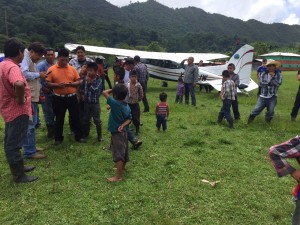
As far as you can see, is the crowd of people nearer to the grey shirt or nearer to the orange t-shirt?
the orange t-shirt

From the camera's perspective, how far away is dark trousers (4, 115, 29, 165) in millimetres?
4141

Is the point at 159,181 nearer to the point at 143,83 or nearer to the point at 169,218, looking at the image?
the point at 169,218

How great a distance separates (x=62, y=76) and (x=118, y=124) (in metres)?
1.90

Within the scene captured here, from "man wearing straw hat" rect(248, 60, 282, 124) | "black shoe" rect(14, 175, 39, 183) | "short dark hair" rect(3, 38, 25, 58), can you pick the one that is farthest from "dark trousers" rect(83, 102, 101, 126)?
"man wearing straw hat" rect(248, 60, 282, 124)

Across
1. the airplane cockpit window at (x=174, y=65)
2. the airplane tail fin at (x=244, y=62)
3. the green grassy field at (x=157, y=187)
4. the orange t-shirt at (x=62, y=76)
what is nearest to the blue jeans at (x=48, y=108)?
the green grassy field at (x=157, y=187)

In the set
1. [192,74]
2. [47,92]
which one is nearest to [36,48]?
[47,92]

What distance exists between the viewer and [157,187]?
429cm

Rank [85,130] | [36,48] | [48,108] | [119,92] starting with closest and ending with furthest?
[119,92] < [36,48] < [48,108] < [85,130]

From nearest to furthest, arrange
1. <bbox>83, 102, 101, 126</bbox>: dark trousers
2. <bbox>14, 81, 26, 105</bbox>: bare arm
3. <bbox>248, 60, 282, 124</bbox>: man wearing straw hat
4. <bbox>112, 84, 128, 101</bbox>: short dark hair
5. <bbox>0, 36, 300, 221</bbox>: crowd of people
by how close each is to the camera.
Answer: <bbox>14, 81, 26, 105</bbox>: bare arm < <bbox>0, 36, 300, 221</bbox>: crowd of people < <bbox>112, 84, 128, 101</bbox>: short dark hair < <bbox>83, 102, 101, 126</bbox>: dark trousers < <bbox>248, 60, 282, 124</bbox>: man wearing straw hat

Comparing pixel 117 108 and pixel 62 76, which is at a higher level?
pixel 62 76

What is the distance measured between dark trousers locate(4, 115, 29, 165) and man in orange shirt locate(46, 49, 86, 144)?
4.75 ft

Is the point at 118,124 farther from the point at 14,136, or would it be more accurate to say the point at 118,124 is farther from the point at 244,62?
the point at 244,62

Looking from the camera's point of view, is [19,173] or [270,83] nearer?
[19,173]

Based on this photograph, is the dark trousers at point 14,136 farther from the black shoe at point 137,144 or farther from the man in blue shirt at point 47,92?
the black shoe at point 137,144
